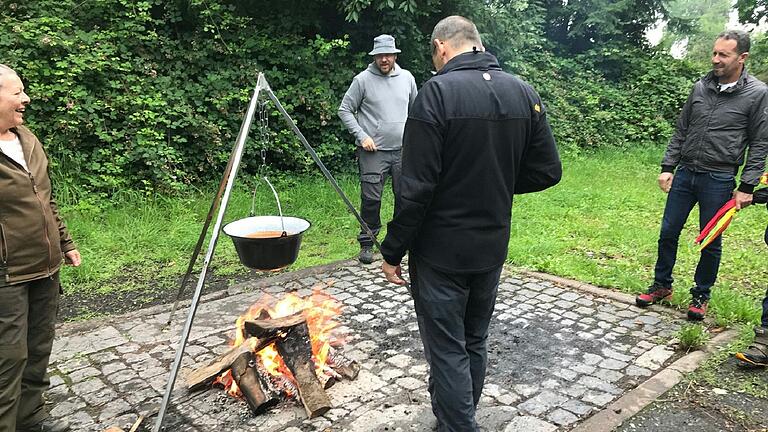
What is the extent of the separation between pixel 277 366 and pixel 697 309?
3560mm

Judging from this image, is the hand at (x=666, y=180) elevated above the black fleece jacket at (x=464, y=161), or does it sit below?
below

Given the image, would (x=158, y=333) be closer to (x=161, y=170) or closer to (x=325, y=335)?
(x=325, y=335)

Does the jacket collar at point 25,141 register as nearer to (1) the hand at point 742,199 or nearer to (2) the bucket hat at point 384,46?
(2) the bucket hat at point 384,46

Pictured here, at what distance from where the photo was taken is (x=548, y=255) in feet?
21.5

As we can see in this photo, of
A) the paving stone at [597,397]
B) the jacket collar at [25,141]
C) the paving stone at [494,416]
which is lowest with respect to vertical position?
the paving stone at [494,416]

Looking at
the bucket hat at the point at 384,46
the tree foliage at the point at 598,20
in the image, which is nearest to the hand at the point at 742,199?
the bucket hat at the point at 384,46

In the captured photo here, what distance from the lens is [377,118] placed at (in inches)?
242

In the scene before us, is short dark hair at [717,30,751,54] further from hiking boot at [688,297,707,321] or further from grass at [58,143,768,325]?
grass at [58,143,768,325]

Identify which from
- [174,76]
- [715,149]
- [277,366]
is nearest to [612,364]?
[715,149]

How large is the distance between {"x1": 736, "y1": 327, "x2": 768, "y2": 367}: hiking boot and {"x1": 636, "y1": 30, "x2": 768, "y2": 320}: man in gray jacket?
26.0 inches

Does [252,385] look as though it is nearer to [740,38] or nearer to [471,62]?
[471,62]

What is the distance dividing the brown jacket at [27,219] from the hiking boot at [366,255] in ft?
11.6

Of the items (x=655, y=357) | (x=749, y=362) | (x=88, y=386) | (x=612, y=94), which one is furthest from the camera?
(x=612, y=94)

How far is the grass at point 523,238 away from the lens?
224 inches
